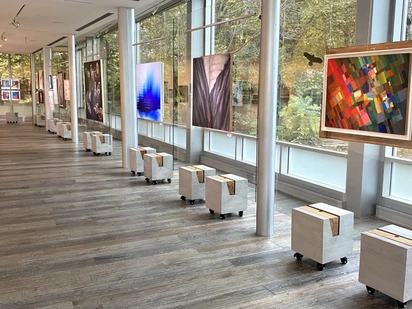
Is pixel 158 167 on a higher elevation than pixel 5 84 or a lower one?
lower

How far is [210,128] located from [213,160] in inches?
31.2

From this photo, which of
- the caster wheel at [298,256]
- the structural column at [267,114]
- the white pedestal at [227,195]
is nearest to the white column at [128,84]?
the white pedestal at [227,195]

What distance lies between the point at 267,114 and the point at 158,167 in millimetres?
4008

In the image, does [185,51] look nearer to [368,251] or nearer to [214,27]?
[214,27]

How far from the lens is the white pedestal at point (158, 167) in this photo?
907 centimetres

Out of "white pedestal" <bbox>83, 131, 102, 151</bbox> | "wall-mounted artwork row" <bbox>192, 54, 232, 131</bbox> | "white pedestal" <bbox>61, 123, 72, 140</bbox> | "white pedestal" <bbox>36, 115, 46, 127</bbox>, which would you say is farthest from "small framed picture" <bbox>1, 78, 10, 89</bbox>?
"wall-mounted artwork row" <bbox>192, 54, 232, 131</bbox>

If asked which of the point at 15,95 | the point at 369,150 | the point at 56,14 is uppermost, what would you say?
the point at 56,14

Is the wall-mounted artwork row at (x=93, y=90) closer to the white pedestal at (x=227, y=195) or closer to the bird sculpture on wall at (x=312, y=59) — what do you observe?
the white pedestal at (x=227, y=195)

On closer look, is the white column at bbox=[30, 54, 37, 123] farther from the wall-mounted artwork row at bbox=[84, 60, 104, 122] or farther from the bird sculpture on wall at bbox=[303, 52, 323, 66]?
the bird sculpture on wall at bbox=[303, 52, 323, 66]

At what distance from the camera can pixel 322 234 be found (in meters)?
4.66

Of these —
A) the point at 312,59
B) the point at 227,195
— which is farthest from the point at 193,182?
the point at 312,59

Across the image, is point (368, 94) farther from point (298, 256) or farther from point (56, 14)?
point (56, 14)

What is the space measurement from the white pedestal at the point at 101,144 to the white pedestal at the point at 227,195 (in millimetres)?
7141

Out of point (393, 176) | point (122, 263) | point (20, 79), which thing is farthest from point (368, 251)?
point (20, 79)
